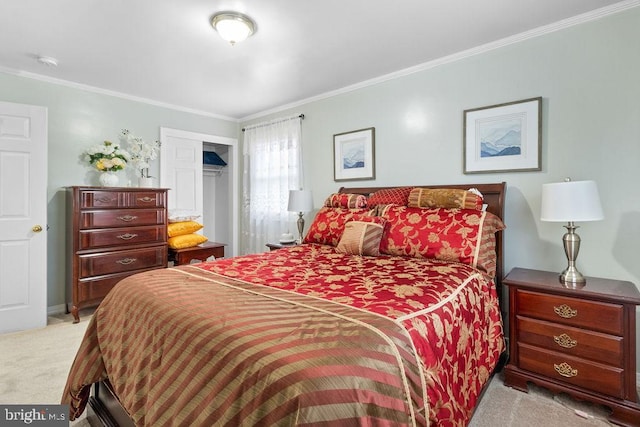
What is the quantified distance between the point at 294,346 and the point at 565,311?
1.78m

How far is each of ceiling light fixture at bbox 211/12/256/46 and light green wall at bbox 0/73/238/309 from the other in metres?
2.20

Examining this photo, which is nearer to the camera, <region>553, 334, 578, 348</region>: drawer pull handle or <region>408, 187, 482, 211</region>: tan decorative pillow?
<region>553, 334, 578, 348</region>: drawer pull handle

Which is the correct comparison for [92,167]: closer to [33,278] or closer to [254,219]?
[33,278]

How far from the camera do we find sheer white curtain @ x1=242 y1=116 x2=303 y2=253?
421 cm

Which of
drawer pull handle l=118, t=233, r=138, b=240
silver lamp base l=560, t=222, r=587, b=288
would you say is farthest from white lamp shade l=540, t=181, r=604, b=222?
drawer pull handle l=118, t=233, r=138, b=240

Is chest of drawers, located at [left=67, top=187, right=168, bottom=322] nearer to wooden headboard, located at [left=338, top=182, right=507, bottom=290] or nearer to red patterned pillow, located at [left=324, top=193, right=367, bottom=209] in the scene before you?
red patterned pillow, located at [left=324, top=193, right=367, bottom=209]

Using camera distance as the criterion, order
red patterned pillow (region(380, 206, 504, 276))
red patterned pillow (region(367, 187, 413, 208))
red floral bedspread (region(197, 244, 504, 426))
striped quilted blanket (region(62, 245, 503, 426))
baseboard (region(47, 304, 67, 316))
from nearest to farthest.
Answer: striped quilted blanket (region(62, 245, 503, 426)) < red floral bedspread (region(197, 244, 504, 426)) < red patterned pillow (region(380, 206, 504, 276)) < red patterned pillow (region(367, 187, 413, 208)) < baseboard (region(47, 304, 67, 316))

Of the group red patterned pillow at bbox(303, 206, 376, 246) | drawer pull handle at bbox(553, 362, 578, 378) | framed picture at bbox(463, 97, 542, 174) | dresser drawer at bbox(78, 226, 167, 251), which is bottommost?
drawer pull handle at bbox(553, 362, 578, 378)

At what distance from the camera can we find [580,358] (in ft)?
6.00

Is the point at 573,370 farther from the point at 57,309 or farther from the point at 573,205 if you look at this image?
the point at 57,309

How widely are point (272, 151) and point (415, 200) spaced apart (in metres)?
2.41

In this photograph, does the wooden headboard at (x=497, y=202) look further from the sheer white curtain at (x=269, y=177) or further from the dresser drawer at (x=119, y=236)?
the dresser drawer at (x=119, y=236)

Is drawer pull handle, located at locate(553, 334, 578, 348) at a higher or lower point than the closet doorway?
lower

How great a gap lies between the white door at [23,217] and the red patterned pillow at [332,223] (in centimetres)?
257
